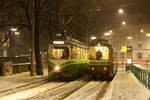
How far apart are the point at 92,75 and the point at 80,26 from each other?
18.9 meters

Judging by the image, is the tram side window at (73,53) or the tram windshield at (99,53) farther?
the tram windshield at (99,53)

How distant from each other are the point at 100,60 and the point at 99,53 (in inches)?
25.3

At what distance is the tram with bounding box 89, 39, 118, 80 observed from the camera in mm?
19000

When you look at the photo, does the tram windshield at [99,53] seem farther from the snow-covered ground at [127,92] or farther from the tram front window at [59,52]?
the snow-covered ground at [127,92]

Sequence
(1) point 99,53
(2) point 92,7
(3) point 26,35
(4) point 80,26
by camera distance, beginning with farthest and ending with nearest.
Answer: (3) point 26,35
(4) point 80,26
(2) point 92,7
(1) point 99,53

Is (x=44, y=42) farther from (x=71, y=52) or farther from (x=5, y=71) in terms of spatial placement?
(x=71, y=52)

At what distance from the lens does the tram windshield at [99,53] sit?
19.3 m

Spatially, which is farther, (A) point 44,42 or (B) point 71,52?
(A) point 44,42

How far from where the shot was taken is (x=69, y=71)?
59.6 feet

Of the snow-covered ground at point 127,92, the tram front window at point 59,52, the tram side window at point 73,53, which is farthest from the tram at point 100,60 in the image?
the snow-covered ground at point 127,92

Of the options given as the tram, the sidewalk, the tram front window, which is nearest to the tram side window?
the tram front window

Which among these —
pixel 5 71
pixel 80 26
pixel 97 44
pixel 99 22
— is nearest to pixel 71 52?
pixel 97 44

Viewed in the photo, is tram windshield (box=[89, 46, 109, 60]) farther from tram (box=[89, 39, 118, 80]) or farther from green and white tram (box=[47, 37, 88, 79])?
green and white tram (box=[47, 37, 88, 79])

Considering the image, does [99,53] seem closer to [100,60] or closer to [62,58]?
[100,60]
